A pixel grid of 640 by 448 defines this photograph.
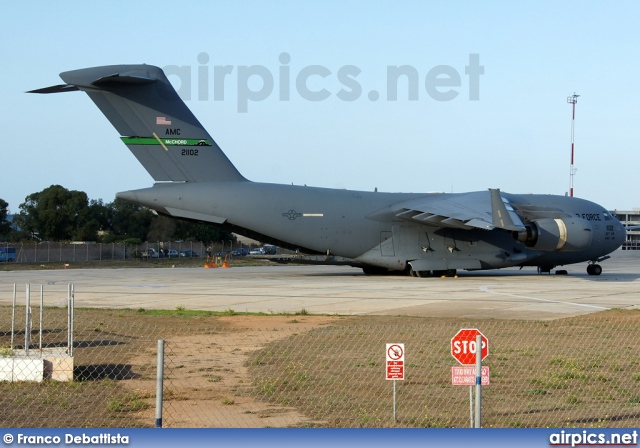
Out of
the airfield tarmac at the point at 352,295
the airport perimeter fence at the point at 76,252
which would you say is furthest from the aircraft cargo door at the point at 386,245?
the airport perimeter fence at the point at 76,252

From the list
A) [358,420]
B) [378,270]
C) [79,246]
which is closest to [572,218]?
[378,270]

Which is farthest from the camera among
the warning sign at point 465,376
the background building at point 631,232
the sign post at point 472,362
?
the background building at point 631,232

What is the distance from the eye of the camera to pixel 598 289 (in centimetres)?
2814

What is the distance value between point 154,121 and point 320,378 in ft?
74.7

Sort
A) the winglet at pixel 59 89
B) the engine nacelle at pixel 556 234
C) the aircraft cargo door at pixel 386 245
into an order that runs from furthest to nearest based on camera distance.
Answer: the aircraft cargo door at pixel 386 245
the engine nacelle at pixel 556 234
the winglet at pixel 59 89

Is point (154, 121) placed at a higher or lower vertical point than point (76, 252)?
higher

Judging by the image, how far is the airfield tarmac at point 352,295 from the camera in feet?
68.5

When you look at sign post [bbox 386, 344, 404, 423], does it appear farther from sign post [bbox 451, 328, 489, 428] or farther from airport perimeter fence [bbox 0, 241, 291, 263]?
Answer: airport perimeter fence [bbox 0, 241, 291, 263]

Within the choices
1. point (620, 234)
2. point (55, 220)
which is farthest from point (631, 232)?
point (620, 234)

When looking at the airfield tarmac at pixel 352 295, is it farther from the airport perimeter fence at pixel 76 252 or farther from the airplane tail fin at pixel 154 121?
the airport perimeter fence at pixel 76 252

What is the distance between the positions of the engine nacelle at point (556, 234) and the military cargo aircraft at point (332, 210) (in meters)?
0.04

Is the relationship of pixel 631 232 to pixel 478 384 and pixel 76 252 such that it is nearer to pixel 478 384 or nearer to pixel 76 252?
pixel 76 252

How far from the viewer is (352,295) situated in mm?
25125

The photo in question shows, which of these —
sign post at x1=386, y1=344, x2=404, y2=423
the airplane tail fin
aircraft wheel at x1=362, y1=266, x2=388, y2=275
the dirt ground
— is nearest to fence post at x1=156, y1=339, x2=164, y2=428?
the dirt ground
